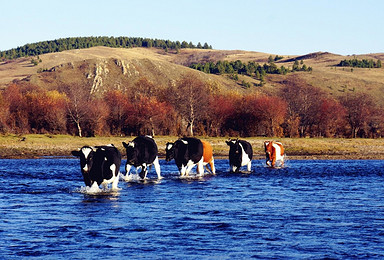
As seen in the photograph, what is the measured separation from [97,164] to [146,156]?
6136mm

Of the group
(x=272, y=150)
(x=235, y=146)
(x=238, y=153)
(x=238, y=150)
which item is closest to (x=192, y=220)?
(x=235, y=146)

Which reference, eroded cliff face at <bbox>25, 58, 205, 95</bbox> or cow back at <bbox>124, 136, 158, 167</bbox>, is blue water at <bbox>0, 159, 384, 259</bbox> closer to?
cow back at <bbox>124, 136, 158, 167</bbox>

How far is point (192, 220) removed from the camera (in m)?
18.3

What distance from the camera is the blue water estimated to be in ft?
46.9

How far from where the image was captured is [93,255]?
541 inches

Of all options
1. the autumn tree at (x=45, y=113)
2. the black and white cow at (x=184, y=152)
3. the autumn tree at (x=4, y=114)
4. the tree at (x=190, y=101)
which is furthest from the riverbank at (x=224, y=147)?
the black and white cow at (x=184, y=152)

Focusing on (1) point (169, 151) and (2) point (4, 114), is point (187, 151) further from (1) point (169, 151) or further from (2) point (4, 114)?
(2) point (4, 114)

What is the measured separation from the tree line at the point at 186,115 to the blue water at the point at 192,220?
59.1 metres

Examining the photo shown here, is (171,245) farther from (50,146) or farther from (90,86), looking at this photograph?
(90,86)

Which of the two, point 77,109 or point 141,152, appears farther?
point 77,109

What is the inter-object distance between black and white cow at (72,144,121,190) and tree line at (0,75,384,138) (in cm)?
6065

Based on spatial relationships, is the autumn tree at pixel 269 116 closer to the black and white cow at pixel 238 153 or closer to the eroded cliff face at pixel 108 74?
the black and white cow at pixel 238 153

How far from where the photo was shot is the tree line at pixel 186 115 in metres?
89.7

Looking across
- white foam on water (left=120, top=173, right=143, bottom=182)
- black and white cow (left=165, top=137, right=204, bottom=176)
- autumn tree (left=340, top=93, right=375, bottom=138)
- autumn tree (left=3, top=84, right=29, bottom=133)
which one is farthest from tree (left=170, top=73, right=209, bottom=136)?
white foam on water (left=120, top=173, right=143, bottom=182)
